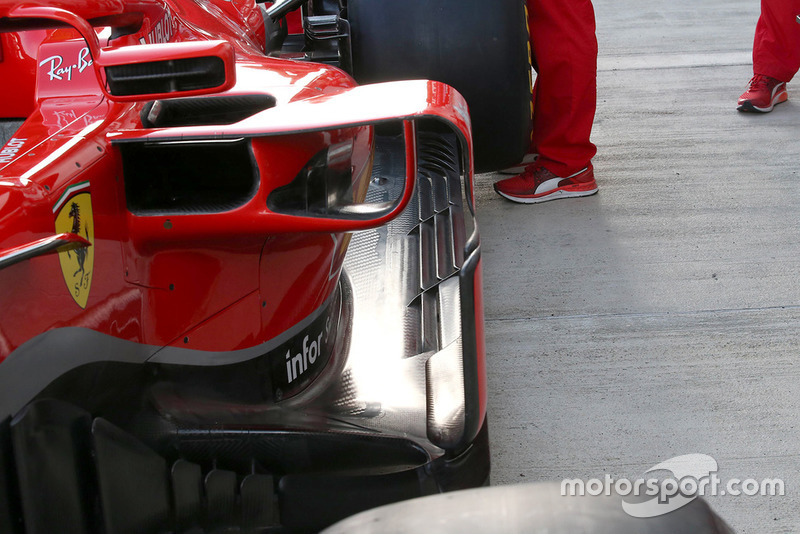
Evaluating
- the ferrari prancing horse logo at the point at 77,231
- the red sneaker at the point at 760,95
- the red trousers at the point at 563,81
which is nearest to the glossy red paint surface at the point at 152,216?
the ferrari prancing horse logo at the point at 77,231

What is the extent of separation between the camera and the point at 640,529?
75 cm

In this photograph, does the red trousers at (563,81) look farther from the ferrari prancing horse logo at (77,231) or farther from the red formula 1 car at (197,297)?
the ferrari prancing horse logo at (77,231)

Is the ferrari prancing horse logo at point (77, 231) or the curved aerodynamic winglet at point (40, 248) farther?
the ferrari prancing horse logo at point (77, 231)

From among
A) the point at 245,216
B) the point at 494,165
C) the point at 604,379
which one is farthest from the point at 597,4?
the point at 245,216

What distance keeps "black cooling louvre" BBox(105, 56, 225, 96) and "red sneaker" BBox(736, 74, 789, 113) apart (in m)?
3.46

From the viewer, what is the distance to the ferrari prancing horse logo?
104cm

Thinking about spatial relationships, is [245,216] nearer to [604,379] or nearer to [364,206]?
[364,206]

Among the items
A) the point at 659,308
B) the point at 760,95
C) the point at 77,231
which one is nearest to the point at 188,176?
the point at 77,231

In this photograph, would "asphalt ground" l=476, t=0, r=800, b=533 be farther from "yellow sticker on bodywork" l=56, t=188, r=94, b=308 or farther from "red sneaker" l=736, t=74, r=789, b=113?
"yellow sticker on bodywork" l=56, t=188, r=94, b=308

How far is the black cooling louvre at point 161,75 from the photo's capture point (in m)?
1.07

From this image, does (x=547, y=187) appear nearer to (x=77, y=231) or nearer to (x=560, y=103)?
(x=560, y=103)

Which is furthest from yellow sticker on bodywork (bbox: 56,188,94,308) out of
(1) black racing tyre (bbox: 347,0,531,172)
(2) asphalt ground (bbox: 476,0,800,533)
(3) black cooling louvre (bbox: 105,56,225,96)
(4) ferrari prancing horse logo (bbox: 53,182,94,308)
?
(1) black racing tyre (bbox: 347,0,531,172)

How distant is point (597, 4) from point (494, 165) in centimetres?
417

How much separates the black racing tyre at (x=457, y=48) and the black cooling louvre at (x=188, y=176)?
4.51ft
